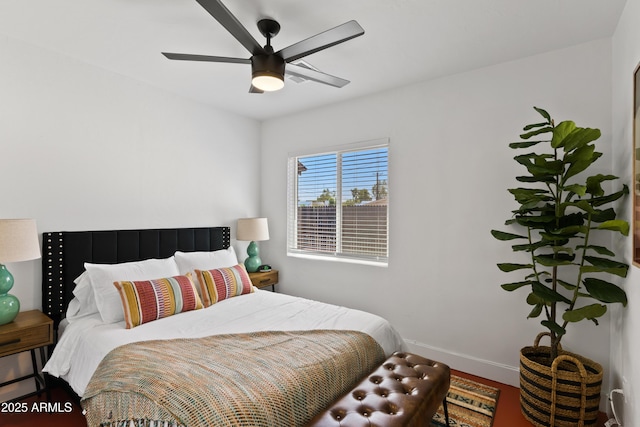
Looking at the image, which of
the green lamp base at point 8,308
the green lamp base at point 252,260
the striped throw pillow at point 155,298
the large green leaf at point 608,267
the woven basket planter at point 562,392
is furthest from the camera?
the green lamp base at point 252,260

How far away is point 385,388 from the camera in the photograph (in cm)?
177

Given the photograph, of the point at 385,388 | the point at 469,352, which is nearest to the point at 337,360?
the point at 385,388

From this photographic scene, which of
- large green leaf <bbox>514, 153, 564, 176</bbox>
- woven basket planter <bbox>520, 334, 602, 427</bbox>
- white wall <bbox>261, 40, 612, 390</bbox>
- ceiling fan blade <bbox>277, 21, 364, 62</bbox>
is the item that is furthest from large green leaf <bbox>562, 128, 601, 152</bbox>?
ceiling fan blade <bbox>277, 21, 364, 62</bbox>

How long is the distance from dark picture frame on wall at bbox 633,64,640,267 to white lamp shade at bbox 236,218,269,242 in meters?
3.23

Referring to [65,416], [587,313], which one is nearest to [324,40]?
[587,313]

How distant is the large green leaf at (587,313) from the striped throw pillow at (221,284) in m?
2.55

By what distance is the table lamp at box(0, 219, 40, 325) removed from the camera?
2.10 metres

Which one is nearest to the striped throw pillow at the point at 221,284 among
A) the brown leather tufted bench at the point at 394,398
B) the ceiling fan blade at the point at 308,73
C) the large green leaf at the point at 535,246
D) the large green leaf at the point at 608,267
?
the brown leather tufted bench at the point at 394,398

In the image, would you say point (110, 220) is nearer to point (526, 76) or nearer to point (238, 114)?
point (238, 114)

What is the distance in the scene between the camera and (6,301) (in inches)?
87.7

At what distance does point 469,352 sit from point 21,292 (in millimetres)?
3715

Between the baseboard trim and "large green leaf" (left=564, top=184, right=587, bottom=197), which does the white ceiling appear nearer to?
"large green leaf" (left=564, top=184, right=587, bottom=197)

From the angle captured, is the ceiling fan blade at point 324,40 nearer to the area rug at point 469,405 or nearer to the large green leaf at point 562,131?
the large green leaf at point 562,131

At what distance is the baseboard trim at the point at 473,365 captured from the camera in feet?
8.85
